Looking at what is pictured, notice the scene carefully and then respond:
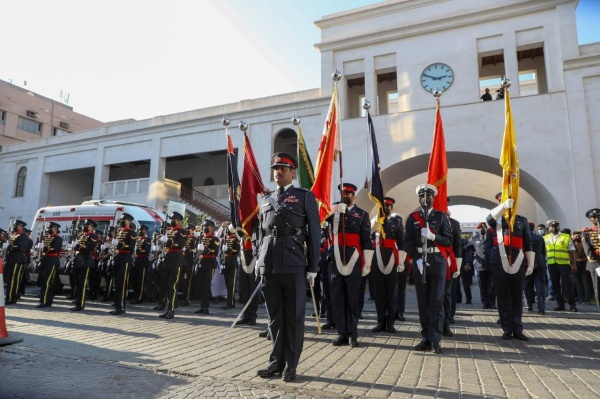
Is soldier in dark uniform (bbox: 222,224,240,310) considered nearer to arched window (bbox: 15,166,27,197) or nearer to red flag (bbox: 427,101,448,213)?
red flag (bbox: 427,101,448,213)

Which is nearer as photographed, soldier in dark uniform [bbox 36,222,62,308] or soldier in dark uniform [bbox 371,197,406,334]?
soldier in dark uniform [bbox 371,197,406,334]

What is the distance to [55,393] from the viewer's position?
3449mm

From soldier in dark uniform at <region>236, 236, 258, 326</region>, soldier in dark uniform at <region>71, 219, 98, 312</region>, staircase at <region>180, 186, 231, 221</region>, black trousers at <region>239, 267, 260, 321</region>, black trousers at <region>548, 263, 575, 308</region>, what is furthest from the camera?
staircase at <region>180, 186, 231, 221</region>

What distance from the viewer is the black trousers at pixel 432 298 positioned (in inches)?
200

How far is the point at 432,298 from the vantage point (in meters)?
5.12

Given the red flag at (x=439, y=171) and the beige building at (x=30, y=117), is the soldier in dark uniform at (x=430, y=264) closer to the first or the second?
the red flag at (x=439, y=171)

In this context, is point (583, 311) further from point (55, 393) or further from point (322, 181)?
point (55, 393)

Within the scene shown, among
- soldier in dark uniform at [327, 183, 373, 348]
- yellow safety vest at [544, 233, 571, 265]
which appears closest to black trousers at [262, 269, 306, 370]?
soldier in dark uniform at [327, 183, 373, 348]

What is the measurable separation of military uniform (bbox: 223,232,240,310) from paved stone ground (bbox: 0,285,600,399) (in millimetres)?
2229

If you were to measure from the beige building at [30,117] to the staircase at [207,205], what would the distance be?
23.3 metres

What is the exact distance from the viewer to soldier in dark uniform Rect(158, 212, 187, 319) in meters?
8.28

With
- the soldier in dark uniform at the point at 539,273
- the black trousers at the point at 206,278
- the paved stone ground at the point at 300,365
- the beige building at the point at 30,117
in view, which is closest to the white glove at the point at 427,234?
the paved stone ground at the point at 300,365

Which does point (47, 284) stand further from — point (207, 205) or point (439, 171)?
point (207, 205)

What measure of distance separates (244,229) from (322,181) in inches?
56.7
